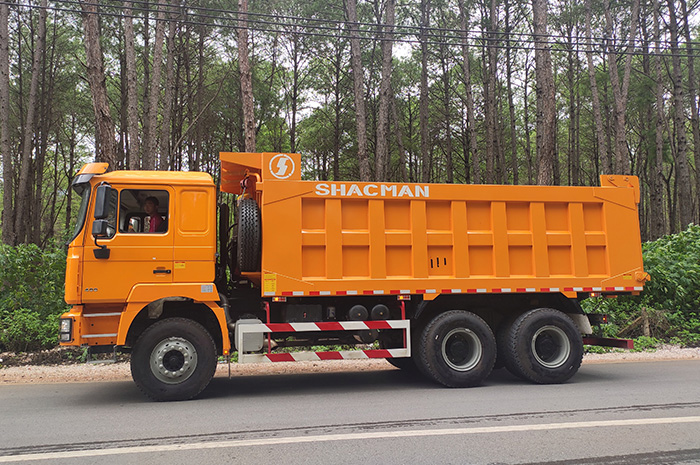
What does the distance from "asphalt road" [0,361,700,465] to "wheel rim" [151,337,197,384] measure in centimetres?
34

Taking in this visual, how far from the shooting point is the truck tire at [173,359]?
238 inches

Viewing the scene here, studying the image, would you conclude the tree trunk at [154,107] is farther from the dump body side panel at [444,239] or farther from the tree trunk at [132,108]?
the dump body side panel at [444,239]

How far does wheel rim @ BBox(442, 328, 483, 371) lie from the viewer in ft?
22.9

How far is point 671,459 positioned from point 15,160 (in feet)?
102

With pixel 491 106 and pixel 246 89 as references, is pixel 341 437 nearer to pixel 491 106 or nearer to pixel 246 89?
pixel 246 89

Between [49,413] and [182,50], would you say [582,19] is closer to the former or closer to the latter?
[182,50]

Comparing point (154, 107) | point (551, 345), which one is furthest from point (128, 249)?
point (154, 107)

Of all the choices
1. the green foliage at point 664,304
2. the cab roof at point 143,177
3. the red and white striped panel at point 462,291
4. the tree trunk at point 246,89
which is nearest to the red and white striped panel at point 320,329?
the red and white striped panel at point 462,291

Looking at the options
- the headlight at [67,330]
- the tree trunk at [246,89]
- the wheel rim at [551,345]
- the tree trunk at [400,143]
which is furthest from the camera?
the tree trunk at [400,143]

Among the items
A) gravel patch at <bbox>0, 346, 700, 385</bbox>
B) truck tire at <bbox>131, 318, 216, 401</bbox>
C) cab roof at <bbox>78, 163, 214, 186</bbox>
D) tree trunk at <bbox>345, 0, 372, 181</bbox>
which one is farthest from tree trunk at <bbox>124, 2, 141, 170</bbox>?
truck tire at <bbox>131, 318, 216, 401</bbox>

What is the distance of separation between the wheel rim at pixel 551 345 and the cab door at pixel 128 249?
17.4 ft

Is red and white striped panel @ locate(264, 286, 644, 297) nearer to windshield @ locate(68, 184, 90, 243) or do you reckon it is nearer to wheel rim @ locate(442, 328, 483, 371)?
wheel rim @ locate(442, 328, 483, 371)

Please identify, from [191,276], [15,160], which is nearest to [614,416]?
[191,276]

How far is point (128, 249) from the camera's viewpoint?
619 cm
